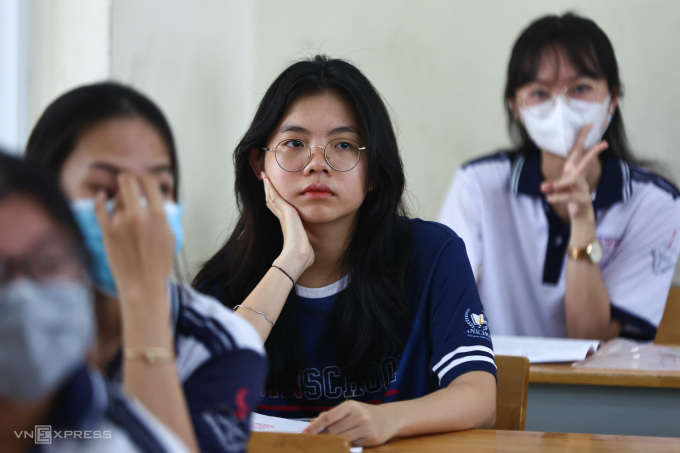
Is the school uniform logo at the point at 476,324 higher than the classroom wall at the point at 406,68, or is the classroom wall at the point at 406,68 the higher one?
the classroom wall at the point at 406,68

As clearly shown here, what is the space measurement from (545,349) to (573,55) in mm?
1009

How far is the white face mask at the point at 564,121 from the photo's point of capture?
2475 millimetres

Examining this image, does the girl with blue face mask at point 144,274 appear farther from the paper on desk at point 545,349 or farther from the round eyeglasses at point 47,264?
the paper on desk at point 545,349

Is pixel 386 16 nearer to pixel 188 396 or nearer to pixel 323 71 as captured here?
pixel 323 71

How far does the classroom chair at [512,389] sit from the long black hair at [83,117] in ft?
3.04

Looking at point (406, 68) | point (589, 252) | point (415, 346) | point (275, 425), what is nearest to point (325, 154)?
point (415, 346)

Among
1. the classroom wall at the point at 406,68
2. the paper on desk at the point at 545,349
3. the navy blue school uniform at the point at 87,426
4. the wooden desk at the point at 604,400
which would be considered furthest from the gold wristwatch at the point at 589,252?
the navy blue school uniform at the point at 87,426

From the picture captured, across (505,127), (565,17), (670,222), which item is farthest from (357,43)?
(670,222)

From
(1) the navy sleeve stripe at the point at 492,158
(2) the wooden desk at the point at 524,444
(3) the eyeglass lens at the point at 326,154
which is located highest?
(3) the eyeglass lens at the point at 326,154

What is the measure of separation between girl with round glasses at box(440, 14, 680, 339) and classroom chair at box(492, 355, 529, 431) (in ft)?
2.83

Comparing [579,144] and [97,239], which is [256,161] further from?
[579,144]

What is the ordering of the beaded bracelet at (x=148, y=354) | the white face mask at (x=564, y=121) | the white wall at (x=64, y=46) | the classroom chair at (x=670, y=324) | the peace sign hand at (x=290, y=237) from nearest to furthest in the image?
1. the beaded bracelet at (x=148, y=354)
2. the peace sign hand at (x=290, y=237)
3. the white wall at (x=64, y=46)
4. the white face mask at (x=564, y=121)
5. the classroom chair at (x=670, y=324)

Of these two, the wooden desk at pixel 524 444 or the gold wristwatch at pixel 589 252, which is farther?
the gold wristwatch at pixel 589 252

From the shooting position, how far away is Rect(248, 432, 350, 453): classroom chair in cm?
106
